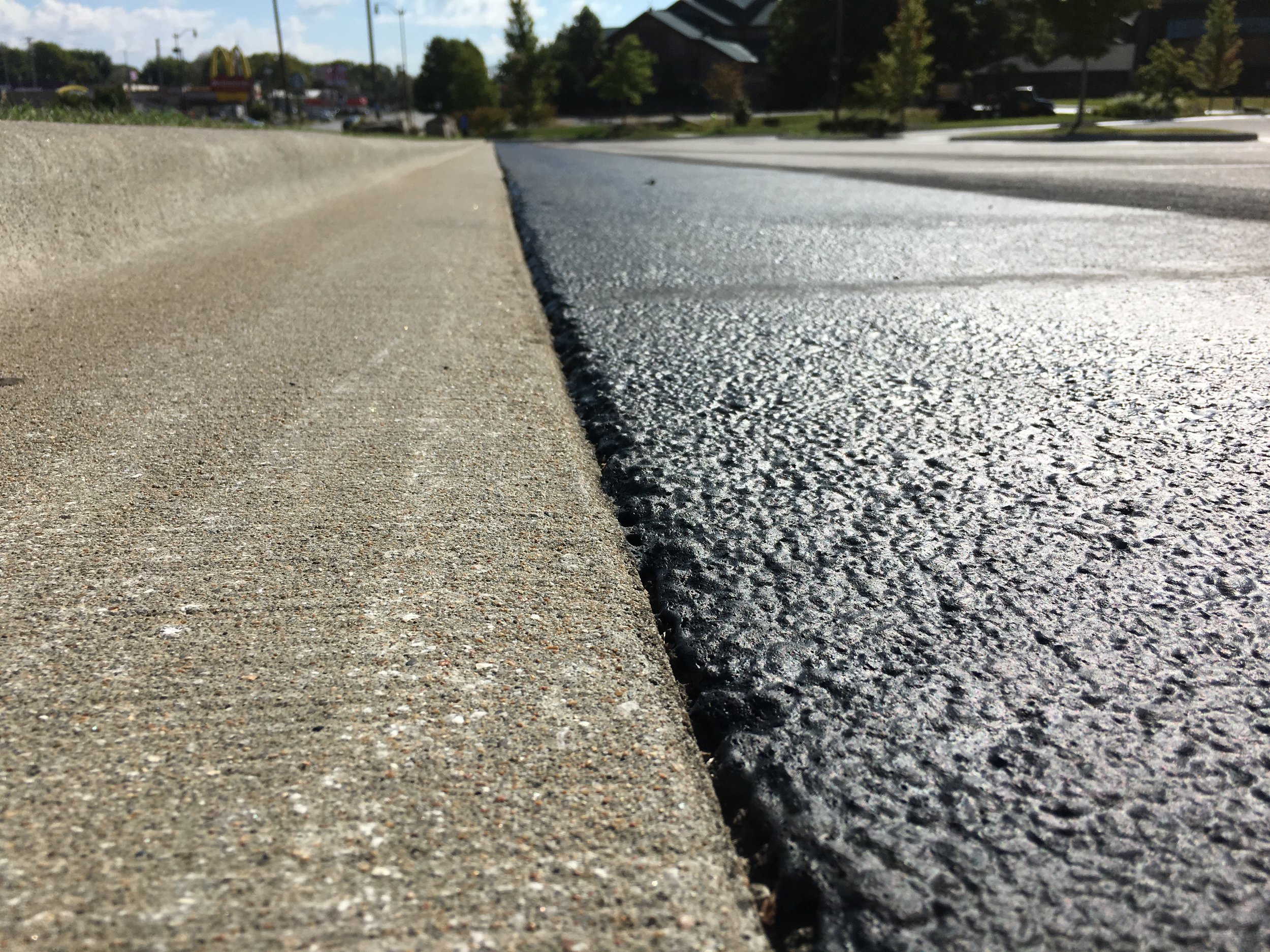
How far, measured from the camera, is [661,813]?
3.60 ft

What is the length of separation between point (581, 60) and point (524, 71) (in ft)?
82.6

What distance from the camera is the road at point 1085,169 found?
745 cm

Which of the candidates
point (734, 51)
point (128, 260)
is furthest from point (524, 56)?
point (128, 260)

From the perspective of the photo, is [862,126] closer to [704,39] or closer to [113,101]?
[113,101]

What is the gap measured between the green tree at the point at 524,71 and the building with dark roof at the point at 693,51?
1799 cm

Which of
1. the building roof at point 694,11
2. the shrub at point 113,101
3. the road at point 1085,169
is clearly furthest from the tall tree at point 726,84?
the shrub at point 113,101

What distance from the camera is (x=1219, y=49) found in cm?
4600

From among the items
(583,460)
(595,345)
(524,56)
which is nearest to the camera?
(583,460)

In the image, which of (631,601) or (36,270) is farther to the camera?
(36,270)

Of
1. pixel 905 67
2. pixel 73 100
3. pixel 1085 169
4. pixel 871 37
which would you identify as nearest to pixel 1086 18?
pixel 905 67

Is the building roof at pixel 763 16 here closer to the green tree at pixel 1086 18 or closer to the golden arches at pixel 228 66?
the golden arches at pixel 228 66

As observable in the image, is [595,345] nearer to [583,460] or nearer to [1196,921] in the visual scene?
[583,460]

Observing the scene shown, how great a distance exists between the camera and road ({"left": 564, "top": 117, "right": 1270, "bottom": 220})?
24.5 ft

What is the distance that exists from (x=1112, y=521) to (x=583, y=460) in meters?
1.13
